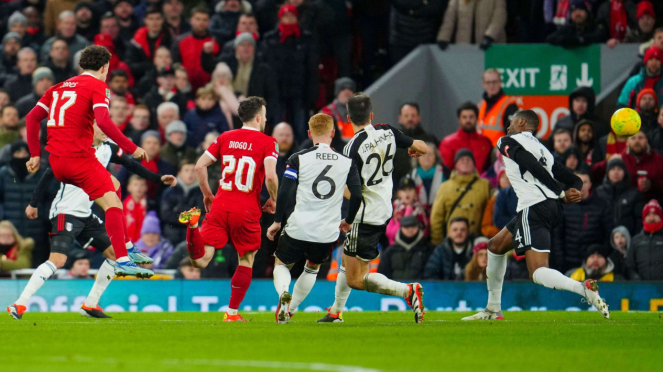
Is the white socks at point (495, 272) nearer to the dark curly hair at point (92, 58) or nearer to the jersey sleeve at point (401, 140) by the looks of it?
the jersey sleeve at point (401, 140)

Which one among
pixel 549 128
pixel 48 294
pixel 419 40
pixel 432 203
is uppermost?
pixel 419 40

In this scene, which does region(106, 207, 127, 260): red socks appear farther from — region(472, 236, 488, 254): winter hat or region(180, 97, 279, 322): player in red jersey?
region(472, 236, 488, 254): winter hat

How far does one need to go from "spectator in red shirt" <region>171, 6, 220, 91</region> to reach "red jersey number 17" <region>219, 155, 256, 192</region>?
27.2ft

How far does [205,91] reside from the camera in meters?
17.8

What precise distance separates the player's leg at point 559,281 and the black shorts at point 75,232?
4464 millimetres

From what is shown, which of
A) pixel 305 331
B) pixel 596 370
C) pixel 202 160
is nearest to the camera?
pixel 596 370

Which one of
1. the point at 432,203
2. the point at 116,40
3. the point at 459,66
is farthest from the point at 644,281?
the point at 116,40

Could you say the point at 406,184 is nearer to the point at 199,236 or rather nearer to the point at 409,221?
the point at 409,221

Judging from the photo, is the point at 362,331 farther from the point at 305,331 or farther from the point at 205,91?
the point at 205,91

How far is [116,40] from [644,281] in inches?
403

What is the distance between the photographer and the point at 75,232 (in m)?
11.8

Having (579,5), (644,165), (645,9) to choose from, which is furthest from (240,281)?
(645,9)

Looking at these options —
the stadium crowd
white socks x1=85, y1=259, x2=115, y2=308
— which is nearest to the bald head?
the stadium crowd

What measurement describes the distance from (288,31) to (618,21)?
537cm
